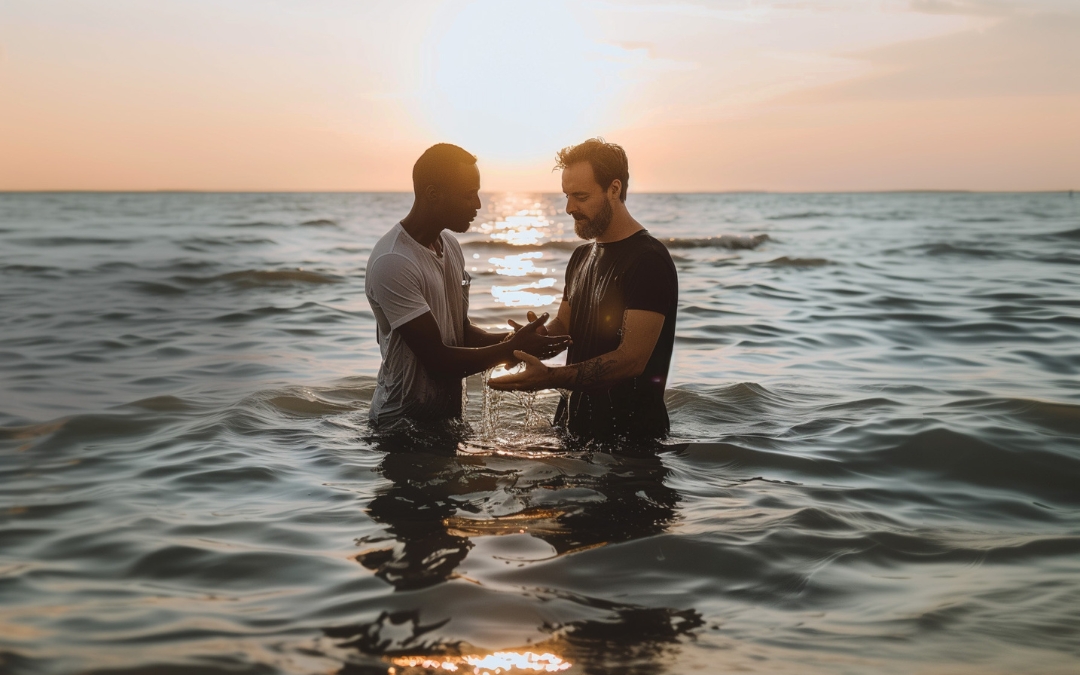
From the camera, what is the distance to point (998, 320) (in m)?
13.9

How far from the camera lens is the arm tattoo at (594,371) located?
5777 mm

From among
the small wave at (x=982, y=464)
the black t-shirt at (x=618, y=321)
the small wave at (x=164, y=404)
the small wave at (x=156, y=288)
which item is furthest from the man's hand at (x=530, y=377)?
the small wave at (x=156, y=288)

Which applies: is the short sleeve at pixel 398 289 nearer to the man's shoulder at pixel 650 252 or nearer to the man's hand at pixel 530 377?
the man's hand at pixel 530 377

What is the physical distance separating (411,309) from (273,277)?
15.6m

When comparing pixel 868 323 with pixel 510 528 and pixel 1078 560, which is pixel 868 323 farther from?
pixel 510 528

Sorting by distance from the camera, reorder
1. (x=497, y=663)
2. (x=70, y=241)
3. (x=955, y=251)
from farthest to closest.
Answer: (x=70, y=241), (x=955, y=251), (x=497, y=663)

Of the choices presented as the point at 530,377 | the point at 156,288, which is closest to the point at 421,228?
the point at 530,377

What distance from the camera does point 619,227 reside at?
5988 mm

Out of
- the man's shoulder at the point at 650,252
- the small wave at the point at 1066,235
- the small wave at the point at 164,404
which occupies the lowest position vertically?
the small wave at the point at 164,404

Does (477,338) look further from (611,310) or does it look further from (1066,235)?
(1066,235)

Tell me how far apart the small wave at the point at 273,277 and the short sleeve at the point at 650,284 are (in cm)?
1547

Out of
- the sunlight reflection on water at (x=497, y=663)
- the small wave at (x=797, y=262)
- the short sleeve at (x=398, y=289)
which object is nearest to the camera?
the sunlight reflection on water at (x=497, y=663)

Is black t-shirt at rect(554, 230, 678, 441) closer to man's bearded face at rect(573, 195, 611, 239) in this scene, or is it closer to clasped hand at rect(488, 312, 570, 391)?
man's bearded face at rect(573, 195, 611, 239)

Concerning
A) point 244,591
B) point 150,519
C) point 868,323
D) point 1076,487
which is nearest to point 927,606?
point 1076,487
